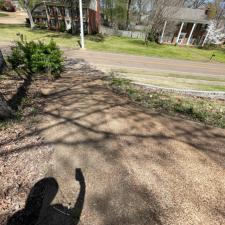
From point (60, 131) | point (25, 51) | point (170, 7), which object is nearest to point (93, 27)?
point (170, 7)

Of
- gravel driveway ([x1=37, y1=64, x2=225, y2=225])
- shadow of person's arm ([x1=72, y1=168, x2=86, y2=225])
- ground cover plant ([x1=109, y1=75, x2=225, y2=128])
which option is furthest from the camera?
ground cover plant ([x1=109, y1=75, x2=225, y2=128])

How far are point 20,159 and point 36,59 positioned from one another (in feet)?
21.2

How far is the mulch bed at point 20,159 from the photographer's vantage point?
2975mm

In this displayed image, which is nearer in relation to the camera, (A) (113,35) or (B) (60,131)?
(B) (60,131)

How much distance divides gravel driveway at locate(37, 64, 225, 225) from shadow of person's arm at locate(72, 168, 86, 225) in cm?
6

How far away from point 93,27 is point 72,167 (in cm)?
3221

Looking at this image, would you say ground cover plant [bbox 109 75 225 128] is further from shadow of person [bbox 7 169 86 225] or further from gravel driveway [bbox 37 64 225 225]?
shadow of person [bbox 7 169 86 225]

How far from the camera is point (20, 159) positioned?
3.72 m

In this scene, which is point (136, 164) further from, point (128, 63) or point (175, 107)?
point (128, 63)

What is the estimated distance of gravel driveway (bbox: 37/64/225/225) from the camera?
2.94 m

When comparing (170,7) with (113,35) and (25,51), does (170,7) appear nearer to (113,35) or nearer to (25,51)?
(113,35)

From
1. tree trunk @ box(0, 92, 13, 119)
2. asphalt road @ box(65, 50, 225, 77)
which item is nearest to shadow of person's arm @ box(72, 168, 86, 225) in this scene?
tree trunk @ box(0, 92, 13, 119)

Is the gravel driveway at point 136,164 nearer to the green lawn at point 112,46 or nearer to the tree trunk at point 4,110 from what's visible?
the tree trunk at point 4,110

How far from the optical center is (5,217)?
2695mm
